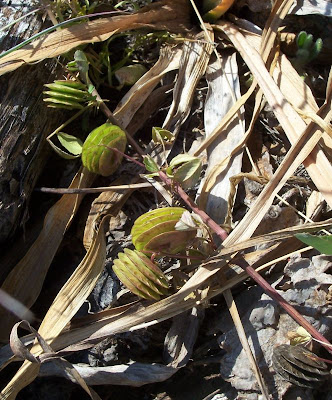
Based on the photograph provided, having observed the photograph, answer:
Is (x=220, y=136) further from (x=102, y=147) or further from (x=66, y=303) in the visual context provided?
(x=66, y=303)

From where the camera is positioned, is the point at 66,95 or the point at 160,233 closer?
the point at 160,233

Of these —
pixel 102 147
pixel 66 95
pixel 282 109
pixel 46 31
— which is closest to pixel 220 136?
pixel 282 109

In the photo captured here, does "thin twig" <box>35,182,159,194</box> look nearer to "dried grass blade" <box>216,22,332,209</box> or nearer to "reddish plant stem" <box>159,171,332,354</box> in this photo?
"reddish plant stem" <box>159,171,332,354</box>

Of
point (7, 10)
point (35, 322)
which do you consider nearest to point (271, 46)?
point (7, 10)

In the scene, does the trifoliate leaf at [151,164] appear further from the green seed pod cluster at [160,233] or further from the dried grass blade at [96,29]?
the dried grass blade at [96,29]

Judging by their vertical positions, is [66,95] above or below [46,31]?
below

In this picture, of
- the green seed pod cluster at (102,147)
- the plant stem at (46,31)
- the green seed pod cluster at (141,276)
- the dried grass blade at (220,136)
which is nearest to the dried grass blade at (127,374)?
the green seed pod cluster at (141,276)

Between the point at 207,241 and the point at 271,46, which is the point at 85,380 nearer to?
the point at 207,241

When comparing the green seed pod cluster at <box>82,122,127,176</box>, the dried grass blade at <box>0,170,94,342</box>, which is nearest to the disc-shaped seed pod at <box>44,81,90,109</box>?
the green seed pod cluster at <box>82,122,127,176</box>
